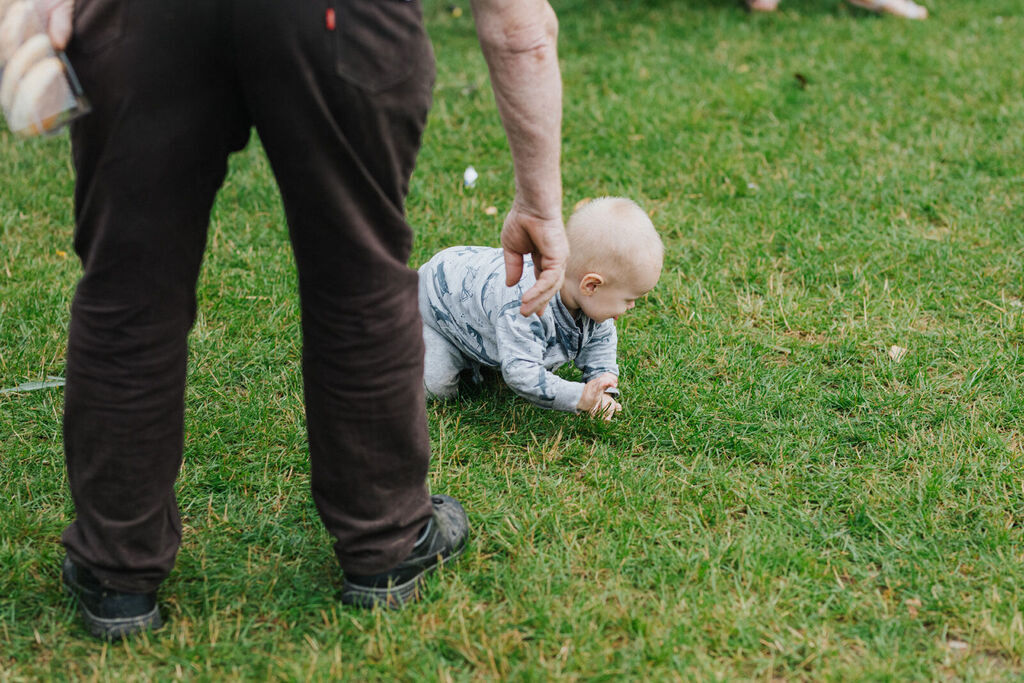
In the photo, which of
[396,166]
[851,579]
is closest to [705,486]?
[851,579]

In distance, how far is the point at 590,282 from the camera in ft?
8.63

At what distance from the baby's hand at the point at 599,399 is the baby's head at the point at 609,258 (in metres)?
0.16

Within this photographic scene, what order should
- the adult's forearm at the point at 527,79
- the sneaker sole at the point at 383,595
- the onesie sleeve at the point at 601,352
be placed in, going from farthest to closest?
the onesie sleeve at the point at 601,352, the sneaker sole at the point at 383,595, the adult's forearm at the point at 527,79

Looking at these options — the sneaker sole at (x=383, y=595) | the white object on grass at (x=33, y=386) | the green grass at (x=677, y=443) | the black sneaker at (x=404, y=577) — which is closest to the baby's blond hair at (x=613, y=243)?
the green grass at (x=677, y=443)

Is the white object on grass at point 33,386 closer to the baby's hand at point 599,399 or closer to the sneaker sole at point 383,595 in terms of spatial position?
the sneaker sole at point 383,595

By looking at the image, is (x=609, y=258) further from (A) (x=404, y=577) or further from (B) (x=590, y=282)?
(A) (x=404, y=577)

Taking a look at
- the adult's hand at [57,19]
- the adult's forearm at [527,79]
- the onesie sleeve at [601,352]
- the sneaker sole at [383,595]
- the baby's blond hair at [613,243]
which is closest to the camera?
the adult's hand at [57,19]

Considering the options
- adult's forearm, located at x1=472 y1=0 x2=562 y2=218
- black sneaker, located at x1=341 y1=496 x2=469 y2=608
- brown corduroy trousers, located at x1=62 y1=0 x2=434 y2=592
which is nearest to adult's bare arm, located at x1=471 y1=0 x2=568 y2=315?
adult's forearm, located at x1=472 y1=0 x2=562 y2=218

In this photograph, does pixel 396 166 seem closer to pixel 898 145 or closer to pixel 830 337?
pixel 830 337

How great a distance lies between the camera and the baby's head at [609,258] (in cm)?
260

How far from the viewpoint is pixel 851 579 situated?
220cm

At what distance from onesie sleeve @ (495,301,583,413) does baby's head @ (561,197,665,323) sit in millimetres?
146

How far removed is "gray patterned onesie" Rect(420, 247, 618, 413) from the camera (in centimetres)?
266

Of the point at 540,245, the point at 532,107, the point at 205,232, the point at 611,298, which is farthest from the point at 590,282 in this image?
the point at 205,232
